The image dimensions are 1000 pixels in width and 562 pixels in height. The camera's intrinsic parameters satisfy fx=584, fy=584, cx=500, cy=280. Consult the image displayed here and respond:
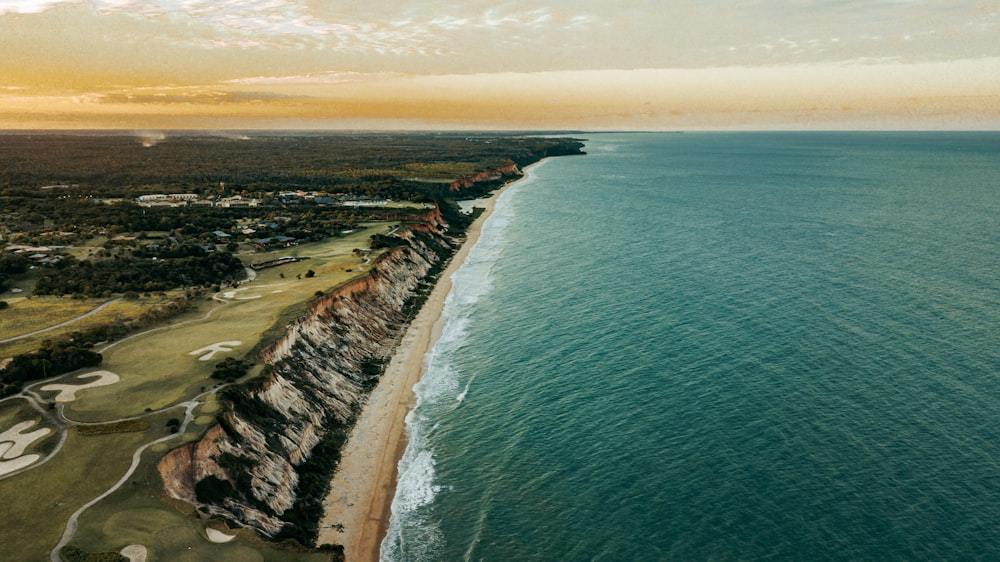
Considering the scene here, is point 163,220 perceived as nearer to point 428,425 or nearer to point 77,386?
point 77,386

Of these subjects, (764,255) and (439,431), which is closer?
(439,431)

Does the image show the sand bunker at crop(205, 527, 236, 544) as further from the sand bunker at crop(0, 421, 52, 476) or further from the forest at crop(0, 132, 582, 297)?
the forest at crop(0, 132, 582, 297)

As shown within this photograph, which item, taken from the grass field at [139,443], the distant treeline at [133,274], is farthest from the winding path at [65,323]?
the distant treeline at [133,274]

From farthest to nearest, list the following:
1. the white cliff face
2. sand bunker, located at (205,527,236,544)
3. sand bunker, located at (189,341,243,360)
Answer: sand bunker, located at (189,341,243,360), the white cliff face, sand bunker, located at (205,527,236,544)

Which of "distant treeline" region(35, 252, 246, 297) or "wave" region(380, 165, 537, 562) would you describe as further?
"distant treeline" region(35, 252, 246, 297)

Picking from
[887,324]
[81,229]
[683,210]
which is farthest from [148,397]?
[683,210]

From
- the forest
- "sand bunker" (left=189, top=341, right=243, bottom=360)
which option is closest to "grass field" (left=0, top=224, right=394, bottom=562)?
"sand bunker" (left=189, top=341, right=243, bottom=360)

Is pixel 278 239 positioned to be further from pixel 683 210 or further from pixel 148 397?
pixel 683 210
